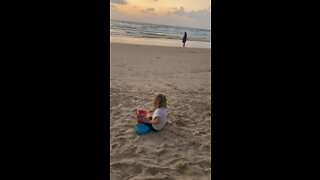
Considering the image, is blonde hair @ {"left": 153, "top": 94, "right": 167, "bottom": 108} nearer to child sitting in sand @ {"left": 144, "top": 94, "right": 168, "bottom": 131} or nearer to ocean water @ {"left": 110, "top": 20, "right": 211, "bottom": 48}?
child sitting in sand @ {"left": 144, "top": 94, "right": 168, "bottom": 131}

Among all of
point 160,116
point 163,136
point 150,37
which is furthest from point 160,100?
point 150,37

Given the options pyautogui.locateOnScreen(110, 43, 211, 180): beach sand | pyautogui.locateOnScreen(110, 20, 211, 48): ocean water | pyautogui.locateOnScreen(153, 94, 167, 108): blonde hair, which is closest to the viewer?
pyautogui.locateOnScreen(110, 43, 211, 180): beach sand

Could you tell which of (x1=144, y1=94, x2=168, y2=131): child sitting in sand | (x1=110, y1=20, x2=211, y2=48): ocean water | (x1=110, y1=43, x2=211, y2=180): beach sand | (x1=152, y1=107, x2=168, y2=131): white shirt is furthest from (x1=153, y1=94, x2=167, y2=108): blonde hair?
(x1=110, y1=20, x2=211, y2=48): ocean water

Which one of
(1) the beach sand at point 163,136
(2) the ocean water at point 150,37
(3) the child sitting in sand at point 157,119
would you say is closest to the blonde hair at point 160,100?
(3) the child sitting in sand at point 157,119

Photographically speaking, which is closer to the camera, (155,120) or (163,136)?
(163,136)

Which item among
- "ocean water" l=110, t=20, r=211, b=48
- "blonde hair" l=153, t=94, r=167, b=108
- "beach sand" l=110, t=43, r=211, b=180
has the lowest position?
"beach sand" l=110, t=43, r=211, b=180

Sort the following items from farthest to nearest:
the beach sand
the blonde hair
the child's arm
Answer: the blonde hair
the child's arm
the beach sand

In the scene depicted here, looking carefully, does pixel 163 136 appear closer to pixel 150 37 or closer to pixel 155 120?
pixel 155 120
